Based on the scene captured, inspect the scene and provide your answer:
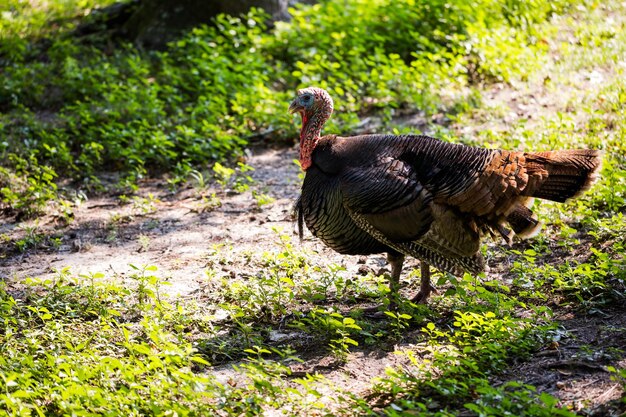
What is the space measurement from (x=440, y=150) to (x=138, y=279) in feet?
7.80

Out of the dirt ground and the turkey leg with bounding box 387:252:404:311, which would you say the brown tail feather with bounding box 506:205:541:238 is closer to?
the dirt ground

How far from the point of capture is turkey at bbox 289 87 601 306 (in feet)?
17.9

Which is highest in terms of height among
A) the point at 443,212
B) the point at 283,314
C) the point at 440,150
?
the point at 440,150

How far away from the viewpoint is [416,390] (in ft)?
14.9

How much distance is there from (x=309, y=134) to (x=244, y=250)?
1.39 meters

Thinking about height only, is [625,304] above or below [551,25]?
below

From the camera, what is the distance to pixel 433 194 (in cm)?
554

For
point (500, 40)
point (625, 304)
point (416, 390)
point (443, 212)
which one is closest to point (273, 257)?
point (443, 212)

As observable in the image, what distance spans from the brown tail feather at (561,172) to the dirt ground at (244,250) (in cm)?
85

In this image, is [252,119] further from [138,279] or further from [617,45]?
[617,45]

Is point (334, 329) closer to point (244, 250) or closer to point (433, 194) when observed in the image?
point (433, 194)

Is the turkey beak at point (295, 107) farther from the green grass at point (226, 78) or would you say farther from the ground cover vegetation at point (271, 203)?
the green grass at point (226, 78)

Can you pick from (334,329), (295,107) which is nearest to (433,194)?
(334,329)

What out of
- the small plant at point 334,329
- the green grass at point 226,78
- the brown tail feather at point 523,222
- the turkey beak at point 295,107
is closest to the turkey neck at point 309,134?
the turkey beak at point 295,107
